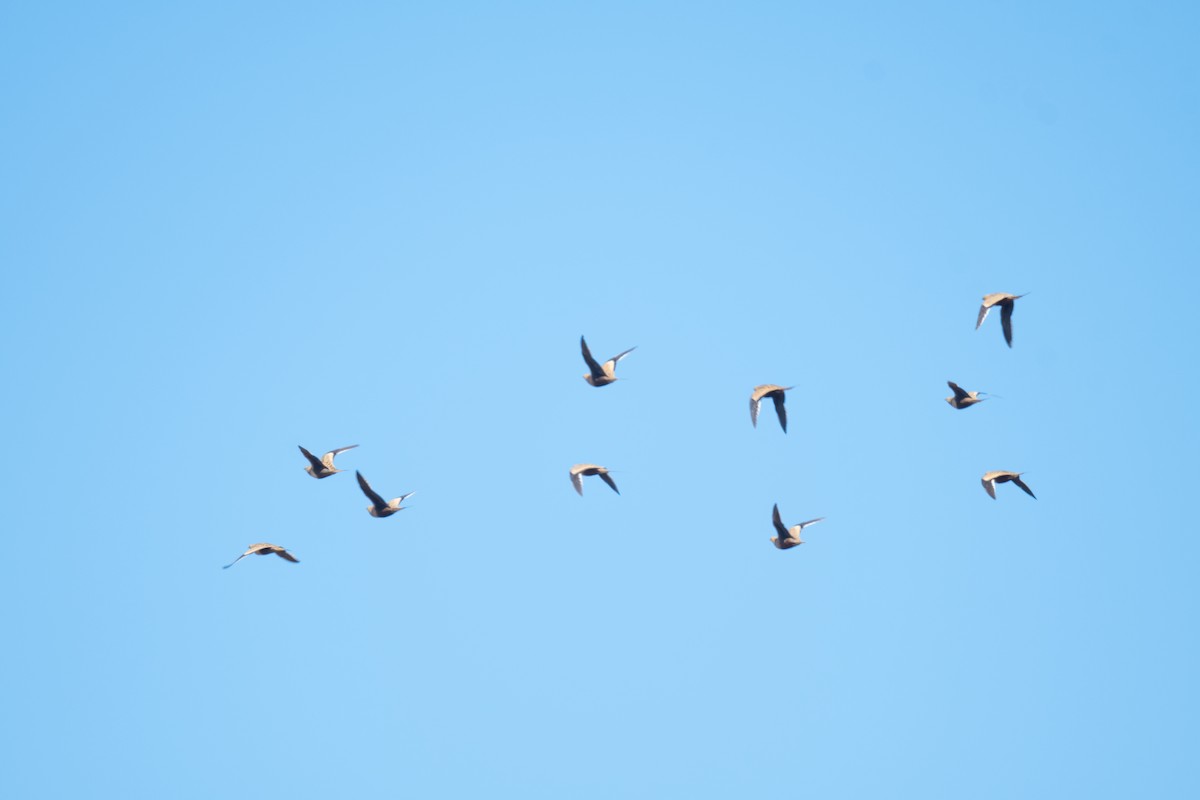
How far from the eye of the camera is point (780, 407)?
5025cm

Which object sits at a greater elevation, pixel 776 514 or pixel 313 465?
pixel 313 465

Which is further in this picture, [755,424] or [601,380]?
[601,380]

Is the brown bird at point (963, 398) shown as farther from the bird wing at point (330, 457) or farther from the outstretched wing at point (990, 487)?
the bird wing at point (330, 457)

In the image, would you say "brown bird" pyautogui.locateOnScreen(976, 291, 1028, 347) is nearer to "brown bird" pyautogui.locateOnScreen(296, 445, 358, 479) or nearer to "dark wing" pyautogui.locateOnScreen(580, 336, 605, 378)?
"dark wing" pyautogui.locateOnScreen(580, 336, 605, 378)

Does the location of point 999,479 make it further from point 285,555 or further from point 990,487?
point 285,555

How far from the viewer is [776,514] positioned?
49.0 meters

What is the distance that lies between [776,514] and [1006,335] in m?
8.98

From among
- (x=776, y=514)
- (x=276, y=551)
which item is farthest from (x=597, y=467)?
(x=276, y=551)

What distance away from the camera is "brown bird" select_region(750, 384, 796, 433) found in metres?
49.6

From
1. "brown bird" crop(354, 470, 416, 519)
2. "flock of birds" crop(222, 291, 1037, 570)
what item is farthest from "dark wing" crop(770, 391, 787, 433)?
"brown bird" crop(354, 470, 416, 519)

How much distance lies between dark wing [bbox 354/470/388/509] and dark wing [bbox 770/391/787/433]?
11.5m

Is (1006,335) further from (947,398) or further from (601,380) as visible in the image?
(601,380)

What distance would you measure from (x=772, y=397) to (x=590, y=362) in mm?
5284

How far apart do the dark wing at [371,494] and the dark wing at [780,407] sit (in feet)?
37.7
